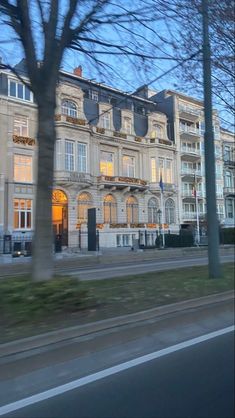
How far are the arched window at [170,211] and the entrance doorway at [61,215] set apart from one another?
14.0 metres

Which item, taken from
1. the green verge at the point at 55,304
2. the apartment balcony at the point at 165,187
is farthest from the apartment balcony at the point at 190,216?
the green verge at the point at 55,304

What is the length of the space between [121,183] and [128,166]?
443 centimetres

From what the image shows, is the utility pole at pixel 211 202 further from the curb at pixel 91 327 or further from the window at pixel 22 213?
the window at pixel 22 213

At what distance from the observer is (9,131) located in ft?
131

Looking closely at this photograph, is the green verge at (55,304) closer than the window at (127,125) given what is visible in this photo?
Yes

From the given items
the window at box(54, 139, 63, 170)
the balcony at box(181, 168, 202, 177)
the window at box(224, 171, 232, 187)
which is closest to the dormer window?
the balcony at box(181, 168, 202, 177)

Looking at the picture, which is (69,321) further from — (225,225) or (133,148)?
(225,225)

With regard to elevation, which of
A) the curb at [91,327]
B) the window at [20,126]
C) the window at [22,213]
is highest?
the window at [20,126]

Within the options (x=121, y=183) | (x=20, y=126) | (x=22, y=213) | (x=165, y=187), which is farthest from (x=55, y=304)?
(x=165, y=187)

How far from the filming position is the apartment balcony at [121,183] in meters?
45.8

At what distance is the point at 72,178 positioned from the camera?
42469mm

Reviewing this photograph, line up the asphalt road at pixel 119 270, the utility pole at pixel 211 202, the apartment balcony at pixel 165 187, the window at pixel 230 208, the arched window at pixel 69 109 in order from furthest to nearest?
the window at pixel 230 208 → the apartment balcony at pixel 165 187 → the arched window at pixel 69 109 → the asphalt road at pixel 119 270 → the utility pole at pixel 211 202

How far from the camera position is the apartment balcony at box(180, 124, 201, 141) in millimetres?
56094

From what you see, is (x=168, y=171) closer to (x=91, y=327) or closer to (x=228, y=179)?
(x=228, y=179)
